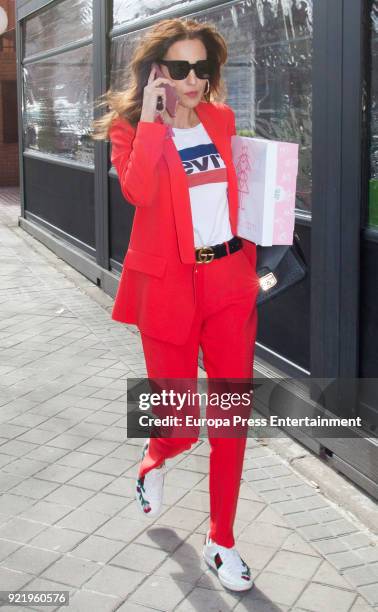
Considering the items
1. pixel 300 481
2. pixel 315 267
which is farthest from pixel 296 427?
pixel 315 267

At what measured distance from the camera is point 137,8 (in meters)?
7.81

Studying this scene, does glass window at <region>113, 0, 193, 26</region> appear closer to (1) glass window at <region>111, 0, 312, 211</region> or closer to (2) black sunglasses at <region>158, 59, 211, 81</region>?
(1) glass window at <region>111, 0, 312, 211</region>

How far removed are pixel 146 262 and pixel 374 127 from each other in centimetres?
146

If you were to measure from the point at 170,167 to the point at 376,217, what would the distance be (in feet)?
4.41

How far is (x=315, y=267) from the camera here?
458cm

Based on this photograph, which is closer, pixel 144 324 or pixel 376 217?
pixel 144 324

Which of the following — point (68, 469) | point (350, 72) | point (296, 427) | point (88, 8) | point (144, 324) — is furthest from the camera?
point (88, 8)

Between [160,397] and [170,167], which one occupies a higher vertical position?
[170,167]

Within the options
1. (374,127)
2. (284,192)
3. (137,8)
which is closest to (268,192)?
(284,192)

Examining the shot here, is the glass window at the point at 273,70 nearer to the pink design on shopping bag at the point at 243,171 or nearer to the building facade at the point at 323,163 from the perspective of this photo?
the building facade at the point at 323,163

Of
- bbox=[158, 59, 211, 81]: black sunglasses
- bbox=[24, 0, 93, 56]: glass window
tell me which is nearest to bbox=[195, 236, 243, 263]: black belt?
bbox=[158, 59, 211, 81]: black sunglasses

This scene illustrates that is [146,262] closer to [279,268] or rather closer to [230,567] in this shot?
[279,268]

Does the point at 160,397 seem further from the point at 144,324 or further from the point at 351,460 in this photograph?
the point at 351,460

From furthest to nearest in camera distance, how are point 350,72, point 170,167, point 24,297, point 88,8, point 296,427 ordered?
point 88,8 < point 24,297 < point 296,427 < point 350,72 < point 170,167
